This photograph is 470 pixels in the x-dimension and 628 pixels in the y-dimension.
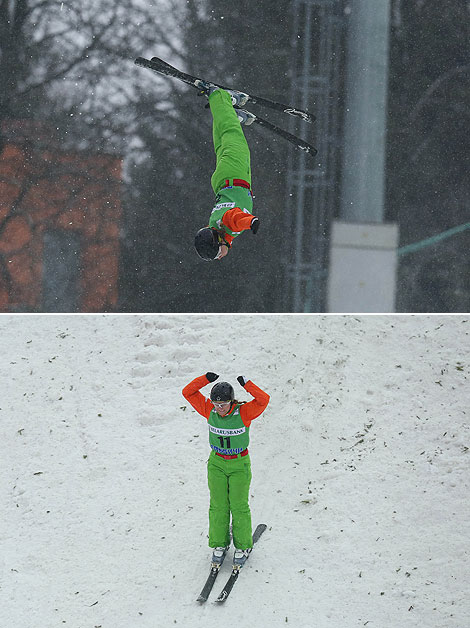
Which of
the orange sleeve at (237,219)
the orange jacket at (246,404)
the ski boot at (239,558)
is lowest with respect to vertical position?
the ski boot at (239,558)

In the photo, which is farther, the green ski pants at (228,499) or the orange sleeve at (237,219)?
the green ski pants at (228,499)

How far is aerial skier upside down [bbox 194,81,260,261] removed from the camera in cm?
476

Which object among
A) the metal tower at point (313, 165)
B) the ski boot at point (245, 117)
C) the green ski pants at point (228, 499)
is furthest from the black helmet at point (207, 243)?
the metal tower at point (313, 165)

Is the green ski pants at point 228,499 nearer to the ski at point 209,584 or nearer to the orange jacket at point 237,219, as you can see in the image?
the ski at point 209,584

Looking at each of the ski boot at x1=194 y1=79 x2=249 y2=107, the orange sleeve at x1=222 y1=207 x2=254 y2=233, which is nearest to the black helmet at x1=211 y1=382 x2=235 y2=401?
the orange sleeve at x1=222 y1=207 x2=254 y2=233

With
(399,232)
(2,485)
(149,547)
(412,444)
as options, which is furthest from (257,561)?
(399,232)

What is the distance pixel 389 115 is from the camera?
6.95m

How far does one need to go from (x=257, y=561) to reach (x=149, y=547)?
0.94 meters

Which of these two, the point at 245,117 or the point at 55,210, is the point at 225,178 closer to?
the point at 245,117

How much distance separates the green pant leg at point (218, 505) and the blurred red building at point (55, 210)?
8.15ft

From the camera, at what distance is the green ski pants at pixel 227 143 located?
4.96 meters

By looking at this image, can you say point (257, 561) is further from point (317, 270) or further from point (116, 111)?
point (116, 111)

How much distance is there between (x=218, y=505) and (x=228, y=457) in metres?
0.43

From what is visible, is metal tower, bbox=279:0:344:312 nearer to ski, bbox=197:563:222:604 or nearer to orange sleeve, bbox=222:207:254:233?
orange sleeve, bbox=222:207:254:233
